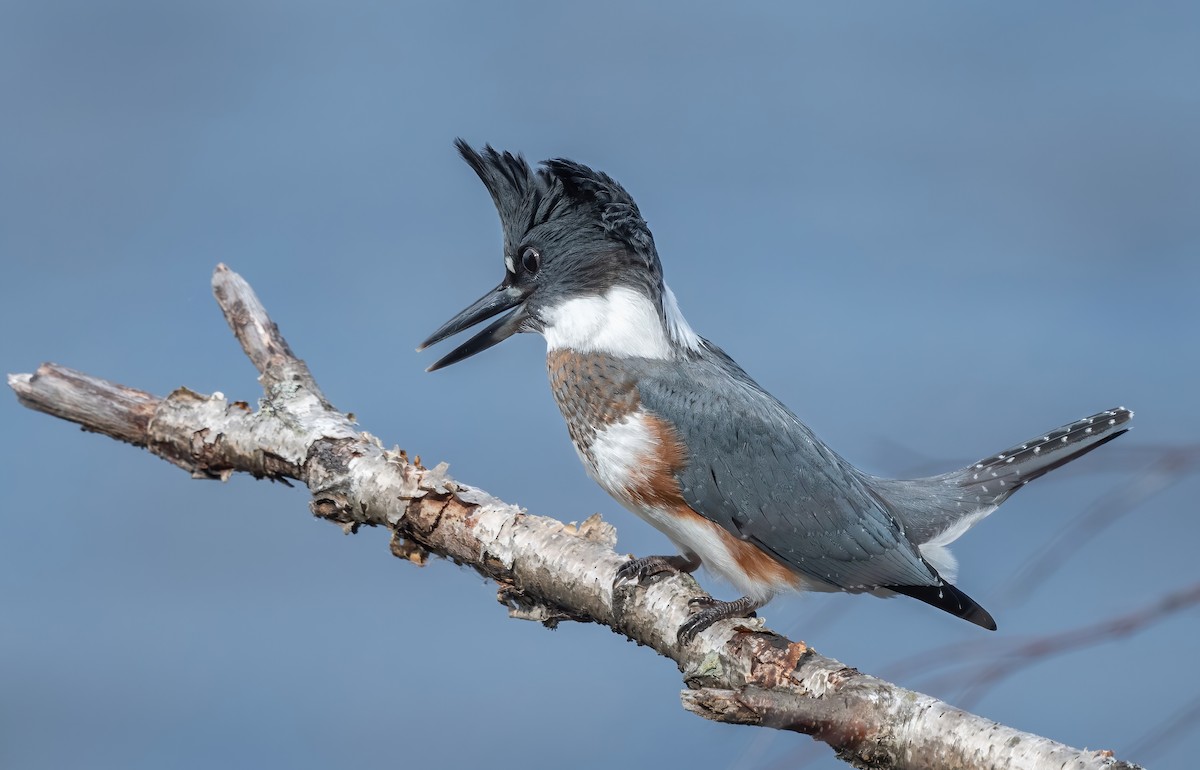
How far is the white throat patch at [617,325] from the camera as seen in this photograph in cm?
190

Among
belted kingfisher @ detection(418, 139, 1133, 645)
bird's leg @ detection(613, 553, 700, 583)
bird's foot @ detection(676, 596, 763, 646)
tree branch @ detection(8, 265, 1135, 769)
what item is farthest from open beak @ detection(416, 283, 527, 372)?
bird's foot @ detection(676, 596, 763, 646)

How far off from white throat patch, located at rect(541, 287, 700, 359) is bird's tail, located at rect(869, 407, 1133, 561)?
0.48m

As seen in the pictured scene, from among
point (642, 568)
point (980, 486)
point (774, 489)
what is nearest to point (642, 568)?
point (642, 568)

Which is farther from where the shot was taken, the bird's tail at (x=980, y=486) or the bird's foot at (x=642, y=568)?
the bird's tail at (x=980, y=486)

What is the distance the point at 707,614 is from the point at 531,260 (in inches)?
26.9

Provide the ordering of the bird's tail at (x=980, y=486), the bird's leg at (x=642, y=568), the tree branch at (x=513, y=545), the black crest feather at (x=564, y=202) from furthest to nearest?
1. the bird's tail at (x=980, y=486)
2. the black crest feather at (x=564, y=202)
3. the bird's leg at (x=642, y=568)
4. the tree branch at (x=513, y=545)

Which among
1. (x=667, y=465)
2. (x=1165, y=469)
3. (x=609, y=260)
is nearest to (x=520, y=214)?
(x=609, y=260)

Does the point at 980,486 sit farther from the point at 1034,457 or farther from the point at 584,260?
the point at 584,260

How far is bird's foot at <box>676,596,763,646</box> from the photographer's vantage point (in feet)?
5.41

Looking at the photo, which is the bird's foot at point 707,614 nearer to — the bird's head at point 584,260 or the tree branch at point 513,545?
the tree branch at point 513,545

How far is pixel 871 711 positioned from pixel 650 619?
449mm

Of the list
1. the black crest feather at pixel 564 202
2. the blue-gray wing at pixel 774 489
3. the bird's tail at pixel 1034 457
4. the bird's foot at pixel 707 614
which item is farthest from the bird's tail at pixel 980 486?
the black crest feather at pixel 564 202

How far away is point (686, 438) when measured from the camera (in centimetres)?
176

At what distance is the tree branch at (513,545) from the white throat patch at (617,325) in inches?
11.5
